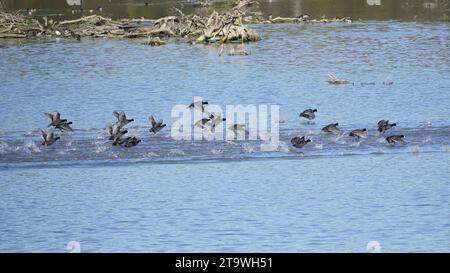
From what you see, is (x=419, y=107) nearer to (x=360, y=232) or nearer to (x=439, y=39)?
(x=360, y=232)

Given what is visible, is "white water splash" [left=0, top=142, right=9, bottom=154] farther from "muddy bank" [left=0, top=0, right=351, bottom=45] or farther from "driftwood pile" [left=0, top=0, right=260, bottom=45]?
"driftwood pile" [left=0, top=0, right=260, bottom=45]

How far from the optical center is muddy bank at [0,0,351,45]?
51062 millimetres

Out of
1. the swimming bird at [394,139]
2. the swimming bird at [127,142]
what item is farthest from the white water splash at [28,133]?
the swimming bird at [394,139]

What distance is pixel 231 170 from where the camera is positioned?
25.5m

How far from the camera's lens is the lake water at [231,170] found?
821 inches

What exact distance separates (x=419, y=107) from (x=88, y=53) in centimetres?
2076

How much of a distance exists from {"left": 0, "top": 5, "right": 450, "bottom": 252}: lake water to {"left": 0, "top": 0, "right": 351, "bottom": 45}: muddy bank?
7.87 metres

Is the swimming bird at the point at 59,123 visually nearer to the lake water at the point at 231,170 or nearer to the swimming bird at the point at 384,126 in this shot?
the lake water at the point at 231,170

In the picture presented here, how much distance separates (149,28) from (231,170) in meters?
30.3

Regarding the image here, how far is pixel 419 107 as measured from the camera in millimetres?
32844

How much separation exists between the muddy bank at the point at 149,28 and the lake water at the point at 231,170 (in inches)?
310

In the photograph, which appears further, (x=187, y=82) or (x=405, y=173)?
(x=187, y=82)

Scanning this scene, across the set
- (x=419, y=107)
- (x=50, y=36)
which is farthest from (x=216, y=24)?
(x=419, y=107)
